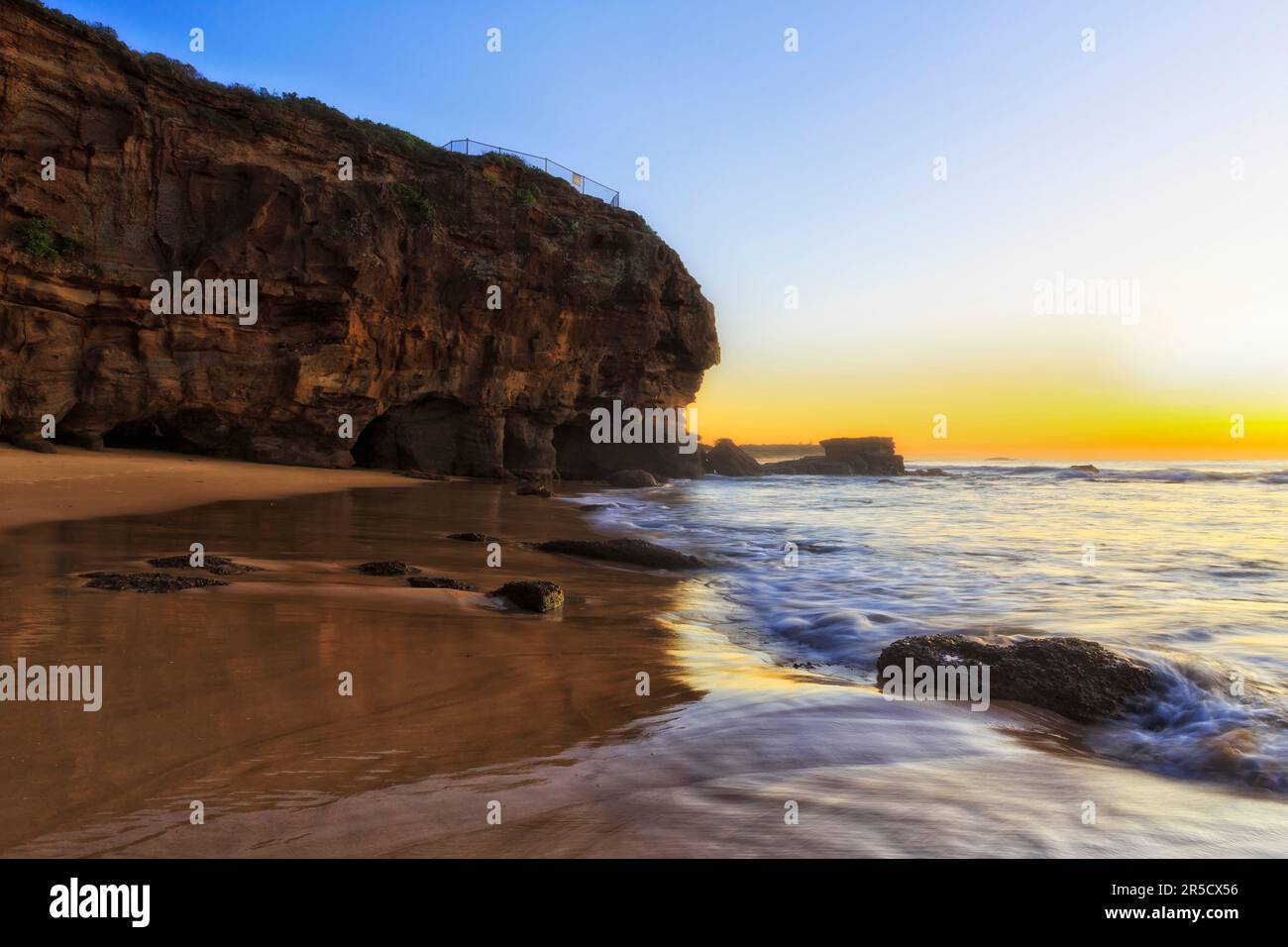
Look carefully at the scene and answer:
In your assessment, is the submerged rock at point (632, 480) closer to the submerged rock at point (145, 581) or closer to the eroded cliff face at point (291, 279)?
the eroded cliff face at point (291, 279)

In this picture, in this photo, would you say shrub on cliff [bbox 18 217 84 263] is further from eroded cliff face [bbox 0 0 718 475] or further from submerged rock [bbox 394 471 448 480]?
submerged rock [bbox 394 471 448 480]

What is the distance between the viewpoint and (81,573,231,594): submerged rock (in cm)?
515

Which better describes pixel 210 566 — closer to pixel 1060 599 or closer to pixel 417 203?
pixel 1060 599

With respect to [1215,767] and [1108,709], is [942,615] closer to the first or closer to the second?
[1108,709]

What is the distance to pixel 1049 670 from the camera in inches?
165

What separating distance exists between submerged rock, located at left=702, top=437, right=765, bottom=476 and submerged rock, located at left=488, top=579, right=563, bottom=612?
42049 millimetres

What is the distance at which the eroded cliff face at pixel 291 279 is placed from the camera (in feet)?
55.4

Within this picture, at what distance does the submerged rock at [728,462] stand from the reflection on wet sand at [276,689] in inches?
1627

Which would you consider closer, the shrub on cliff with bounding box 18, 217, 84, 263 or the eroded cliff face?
the shrub on cliff with bounding box 18, 217, 84, 263

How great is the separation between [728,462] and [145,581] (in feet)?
145

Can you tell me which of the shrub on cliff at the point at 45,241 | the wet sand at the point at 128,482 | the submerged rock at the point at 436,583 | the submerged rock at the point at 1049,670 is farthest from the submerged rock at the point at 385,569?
the shrub on cliff at the point at 45,241

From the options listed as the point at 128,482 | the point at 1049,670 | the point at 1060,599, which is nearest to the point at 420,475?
the point at 128,482

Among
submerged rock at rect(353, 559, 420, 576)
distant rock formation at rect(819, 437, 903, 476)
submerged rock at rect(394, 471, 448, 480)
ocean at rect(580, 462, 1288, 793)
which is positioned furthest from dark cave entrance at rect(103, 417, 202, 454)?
distant rock formation at rect(819, 437, 903, 476)

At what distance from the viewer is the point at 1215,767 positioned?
3137 mm
